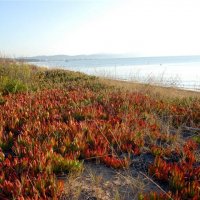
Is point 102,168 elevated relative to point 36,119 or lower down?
lower down

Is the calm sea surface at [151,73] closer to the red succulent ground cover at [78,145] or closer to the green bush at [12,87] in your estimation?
the red succulent ground cover at [78,145]

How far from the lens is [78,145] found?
15.4 feet

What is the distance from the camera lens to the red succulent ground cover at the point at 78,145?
3592mm

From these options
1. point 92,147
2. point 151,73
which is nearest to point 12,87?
point 92,147

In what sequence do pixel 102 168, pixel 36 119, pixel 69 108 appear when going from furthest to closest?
pixel 69 108 → pixel 36 119 → pixel 102 168

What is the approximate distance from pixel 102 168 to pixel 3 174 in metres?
1.43

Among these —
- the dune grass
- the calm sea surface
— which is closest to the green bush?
the dune grass

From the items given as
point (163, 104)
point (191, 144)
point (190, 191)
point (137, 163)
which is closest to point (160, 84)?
point (163, 104)

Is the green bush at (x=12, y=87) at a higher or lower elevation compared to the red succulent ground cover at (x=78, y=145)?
higher

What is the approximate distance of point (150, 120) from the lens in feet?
20.9

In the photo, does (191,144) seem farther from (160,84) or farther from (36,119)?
(160,84)

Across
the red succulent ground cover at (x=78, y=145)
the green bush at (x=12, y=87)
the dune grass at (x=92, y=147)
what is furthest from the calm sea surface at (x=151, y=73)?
the green bush at (x=12, y=87)

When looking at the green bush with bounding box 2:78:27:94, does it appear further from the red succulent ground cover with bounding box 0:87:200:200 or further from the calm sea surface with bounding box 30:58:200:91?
the calm sea surface with bounding box 30:58:200:91

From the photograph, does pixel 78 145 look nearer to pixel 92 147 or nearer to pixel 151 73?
pixel 92 147
